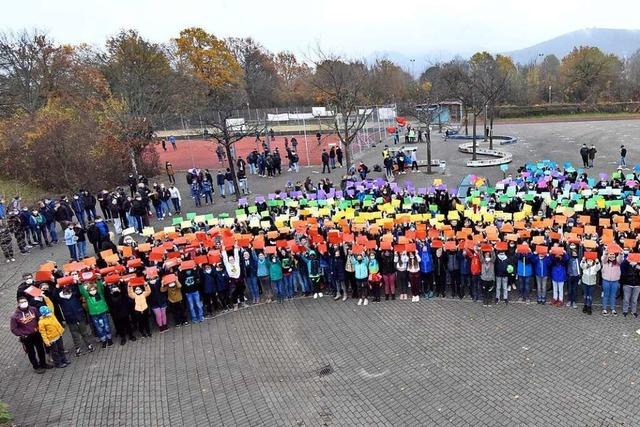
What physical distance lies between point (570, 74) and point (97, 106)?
64562 mm

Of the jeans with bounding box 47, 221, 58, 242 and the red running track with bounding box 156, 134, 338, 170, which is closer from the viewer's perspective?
the jeans with bounding box 47, 221, 58, 242

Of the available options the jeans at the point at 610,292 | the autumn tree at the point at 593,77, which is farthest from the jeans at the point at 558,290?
the autumn tree at the point at 593,77

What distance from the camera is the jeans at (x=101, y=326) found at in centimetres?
1112

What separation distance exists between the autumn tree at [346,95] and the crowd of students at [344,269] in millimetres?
12274

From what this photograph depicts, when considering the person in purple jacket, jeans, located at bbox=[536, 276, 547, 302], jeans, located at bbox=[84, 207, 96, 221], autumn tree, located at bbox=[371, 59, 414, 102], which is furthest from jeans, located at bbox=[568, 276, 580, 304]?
autumn tree, located at bbox=[371, 59, 414, 102]

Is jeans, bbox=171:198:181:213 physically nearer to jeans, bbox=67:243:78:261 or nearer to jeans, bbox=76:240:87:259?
jeans, bbox=76:240:87:259

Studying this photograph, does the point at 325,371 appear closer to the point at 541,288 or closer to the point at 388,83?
the point at 541,288

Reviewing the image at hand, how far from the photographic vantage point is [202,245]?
1377 centimetres

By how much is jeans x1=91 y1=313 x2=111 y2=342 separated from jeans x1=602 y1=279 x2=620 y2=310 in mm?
11421

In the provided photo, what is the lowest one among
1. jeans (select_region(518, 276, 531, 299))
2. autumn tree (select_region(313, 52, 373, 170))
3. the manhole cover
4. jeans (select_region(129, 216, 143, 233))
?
the manhole cover

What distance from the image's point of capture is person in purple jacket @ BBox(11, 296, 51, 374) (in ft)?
32.4

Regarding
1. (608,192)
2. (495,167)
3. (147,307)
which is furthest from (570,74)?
(147,307)

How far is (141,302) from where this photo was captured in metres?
11.3

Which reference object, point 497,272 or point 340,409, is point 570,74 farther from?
point 340,409
